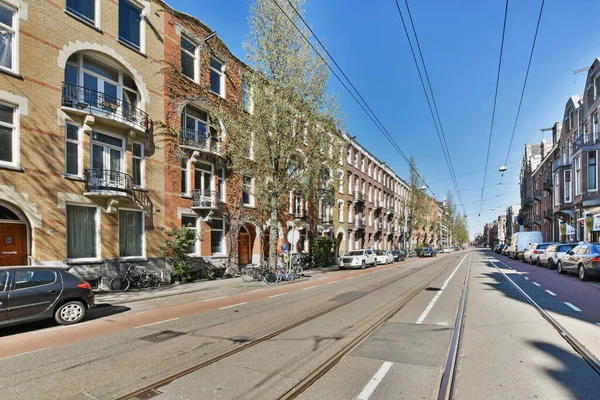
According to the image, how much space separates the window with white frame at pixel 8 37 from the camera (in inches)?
464

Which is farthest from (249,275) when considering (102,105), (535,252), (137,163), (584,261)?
(535,252)

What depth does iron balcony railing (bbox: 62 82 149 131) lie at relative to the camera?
44.1 ft

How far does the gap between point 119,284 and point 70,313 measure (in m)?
6.30

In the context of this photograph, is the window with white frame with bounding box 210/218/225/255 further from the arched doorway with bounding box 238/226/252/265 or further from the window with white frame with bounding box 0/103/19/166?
the window with white frame with bounding box 0/103/19/166

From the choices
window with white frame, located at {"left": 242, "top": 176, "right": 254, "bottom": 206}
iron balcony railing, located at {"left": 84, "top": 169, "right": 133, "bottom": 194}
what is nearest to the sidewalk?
iron balcony railing, located at {"left": 84, "top": 169, "right": 133, "bottom": 194}

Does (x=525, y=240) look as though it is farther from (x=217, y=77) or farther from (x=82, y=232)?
(x=82, y=232)

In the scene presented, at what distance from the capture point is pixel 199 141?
62.9ft

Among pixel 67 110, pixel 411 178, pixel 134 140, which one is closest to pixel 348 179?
pixel 411 178

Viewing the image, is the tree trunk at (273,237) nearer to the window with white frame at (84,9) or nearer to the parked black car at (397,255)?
the window with white frame at (84,9)

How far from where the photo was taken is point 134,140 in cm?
1585

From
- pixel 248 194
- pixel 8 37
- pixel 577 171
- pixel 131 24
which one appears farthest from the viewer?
pixel 577 171

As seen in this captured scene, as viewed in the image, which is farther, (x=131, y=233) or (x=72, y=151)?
(x=131, y=233)

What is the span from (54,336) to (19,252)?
23.7 ft

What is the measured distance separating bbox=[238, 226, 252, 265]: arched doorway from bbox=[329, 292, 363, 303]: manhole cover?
11817 millimetres
